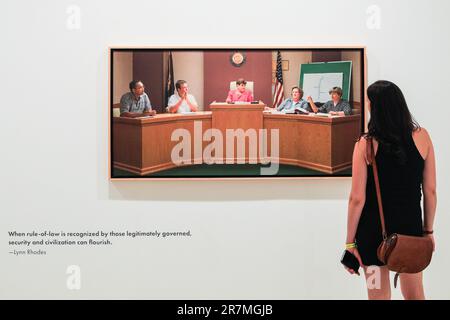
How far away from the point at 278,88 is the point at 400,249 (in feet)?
4.32

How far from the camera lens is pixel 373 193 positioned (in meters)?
2.58

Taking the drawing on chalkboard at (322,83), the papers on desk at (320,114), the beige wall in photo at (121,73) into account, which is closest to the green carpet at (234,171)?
the papers on desk at (320,114)

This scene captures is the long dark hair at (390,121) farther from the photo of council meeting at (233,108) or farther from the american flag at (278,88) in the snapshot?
the american flag at (278,88)

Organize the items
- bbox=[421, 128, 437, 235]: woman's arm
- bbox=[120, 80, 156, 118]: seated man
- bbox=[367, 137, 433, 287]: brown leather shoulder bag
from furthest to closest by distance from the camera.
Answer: bbox=[120, 80, 156, 118]: seated man < bbox=[421, 128, 437, 235]: woman's arm < bbox=[367, 137, 433, 287]: brown leather shoulder bag

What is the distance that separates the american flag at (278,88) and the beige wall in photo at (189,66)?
492 millimetres

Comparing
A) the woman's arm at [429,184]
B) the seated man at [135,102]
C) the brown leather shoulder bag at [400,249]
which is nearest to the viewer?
the brown leather shoulder bag at [400,249]

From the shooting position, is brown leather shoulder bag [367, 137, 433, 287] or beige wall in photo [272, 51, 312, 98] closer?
brown leather shoulder bag [367, 137, 433, 287]

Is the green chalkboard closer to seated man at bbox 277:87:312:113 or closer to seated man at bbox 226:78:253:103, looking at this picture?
seated man at bbox 277:87:312:113

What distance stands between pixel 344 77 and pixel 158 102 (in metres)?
1.23

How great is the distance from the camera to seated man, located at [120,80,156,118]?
10.6 feet

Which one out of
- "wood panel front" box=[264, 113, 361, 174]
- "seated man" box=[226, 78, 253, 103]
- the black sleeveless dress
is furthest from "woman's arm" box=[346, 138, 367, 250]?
"seated man" box=[226, 78, 253, 103]

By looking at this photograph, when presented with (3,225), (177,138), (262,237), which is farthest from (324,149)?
(3,225)

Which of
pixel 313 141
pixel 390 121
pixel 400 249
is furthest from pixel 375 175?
pixel 313 141

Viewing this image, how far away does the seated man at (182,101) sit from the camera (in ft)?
10.7
